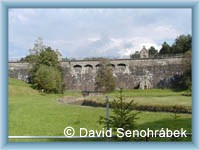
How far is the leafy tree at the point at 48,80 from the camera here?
12.9 metres

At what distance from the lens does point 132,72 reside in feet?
87.4

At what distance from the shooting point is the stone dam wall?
2027 centimetres

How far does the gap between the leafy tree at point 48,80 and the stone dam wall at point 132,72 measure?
3.46 meters

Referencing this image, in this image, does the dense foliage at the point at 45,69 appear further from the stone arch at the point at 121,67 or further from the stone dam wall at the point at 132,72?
the stone arch at the point at 121,67

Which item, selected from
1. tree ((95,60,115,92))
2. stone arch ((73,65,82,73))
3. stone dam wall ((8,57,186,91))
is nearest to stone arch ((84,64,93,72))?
stone dam wall ((8,57,186,91))

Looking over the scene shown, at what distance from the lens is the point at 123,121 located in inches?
218

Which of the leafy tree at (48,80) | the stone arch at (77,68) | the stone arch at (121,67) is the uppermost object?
the stone arch at (121,67)

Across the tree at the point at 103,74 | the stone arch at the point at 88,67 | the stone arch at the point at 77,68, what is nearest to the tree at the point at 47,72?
the tree at the point at 103,74

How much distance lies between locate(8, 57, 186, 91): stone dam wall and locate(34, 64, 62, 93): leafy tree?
136 inches

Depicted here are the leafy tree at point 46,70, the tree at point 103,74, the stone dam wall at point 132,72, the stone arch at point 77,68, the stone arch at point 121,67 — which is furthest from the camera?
the stone arch at point 121,67

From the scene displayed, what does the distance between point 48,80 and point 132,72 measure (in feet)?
46.0

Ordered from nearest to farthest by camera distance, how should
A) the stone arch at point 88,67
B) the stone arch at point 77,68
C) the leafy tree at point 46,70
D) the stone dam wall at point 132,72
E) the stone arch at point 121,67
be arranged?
the leafy tree at point 46,70, the stone dam wall at point 132,72, the stone arch at point 77,68, the stone arch at point 88,67, the stone arch at point 121,67

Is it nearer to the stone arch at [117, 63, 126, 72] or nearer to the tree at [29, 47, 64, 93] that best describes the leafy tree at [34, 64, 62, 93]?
the tree at [29, 47, 64, 93]
